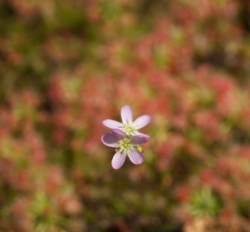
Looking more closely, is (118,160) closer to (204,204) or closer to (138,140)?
(138,140)

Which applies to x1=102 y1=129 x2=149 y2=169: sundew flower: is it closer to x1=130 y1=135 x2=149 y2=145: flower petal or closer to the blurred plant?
x1=130 y1=135 x2=149 y2=145: flower petal

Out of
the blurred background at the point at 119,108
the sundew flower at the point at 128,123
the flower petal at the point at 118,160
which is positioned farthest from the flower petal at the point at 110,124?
the blurred background at the point at 119,108

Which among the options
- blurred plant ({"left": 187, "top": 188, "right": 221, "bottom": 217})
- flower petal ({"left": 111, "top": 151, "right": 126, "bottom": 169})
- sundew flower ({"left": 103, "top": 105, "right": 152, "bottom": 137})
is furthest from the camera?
blurred plant ({"left": 187, "top": 188, "right": 221, "bottom": 217})

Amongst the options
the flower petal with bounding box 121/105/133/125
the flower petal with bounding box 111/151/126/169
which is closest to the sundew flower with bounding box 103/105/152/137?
the flower petal with bounding box 121/105/133/125

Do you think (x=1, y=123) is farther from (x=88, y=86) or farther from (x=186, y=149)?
(x=186, y=149)

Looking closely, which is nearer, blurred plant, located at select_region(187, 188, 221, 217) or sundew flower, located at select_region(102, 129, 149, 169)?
sundew flower, located at select_region(102, 129, 149, 169)

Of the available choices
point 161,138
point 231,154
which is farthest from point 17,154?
Result: point 231,154

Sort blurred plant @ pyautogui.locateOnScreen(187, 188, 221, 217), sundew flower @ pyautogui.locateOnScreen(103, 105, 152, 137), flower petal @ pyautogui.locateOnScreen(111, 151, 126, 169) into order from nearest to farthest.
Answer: flower petal @ pyautogui.locateOnScreen(111, 151, 126, 169)
sundew flower @ pyautogui.locateOnScreen(103, 105, 152, 137)
blurred plant @ pyautogui.locateOnScreen(187, 188, 221, 217)
